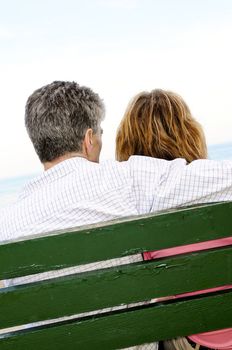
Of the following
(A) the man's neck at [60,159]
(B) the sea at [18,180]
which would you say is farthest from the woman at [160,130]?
(B) the sea at [18,180]

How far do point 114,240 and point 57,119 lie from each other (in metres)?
0.82

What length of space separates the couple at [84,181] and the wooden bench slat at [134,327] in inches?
9.5

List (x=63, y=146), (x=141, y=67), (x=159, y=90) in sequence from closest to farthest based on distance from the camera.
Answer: (x=63, y=146)
(x=159, y=90)
(x=141, y=67)

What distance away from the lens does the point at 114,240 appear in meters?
1.37

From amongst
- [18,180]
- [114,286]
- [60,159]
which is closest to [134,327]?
[114,286]

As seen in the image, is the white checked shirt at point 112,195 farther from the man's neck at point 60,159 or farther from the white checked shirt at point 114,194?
the man's neck at point 60,159

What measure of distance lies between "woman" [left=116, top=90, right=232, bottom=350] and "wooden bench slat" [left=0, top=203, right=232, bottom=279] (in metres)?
0.84

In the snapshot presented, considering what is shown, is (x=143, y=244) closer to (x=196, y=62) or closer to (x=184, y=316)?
(x=184, y=316)

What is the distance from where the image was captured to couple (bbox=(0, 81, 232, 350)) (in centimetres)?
164

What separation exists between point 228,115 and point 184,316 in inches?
1341

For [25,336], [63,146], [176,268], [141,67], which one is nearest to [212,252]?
[176,268]

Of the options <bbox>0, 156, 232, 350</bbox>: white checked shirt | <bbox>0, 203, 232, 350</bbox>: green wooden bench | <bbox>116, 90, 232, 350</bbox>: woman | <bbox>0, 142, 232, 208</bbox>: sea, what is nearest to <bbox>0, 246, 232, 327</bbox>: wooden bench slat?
<bbox>0, 203, 232, 350</bbox>: green wooden bench

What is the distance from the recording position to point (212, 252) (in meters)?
1.42

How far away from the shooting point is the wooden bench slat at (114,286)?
1369 millimetres
